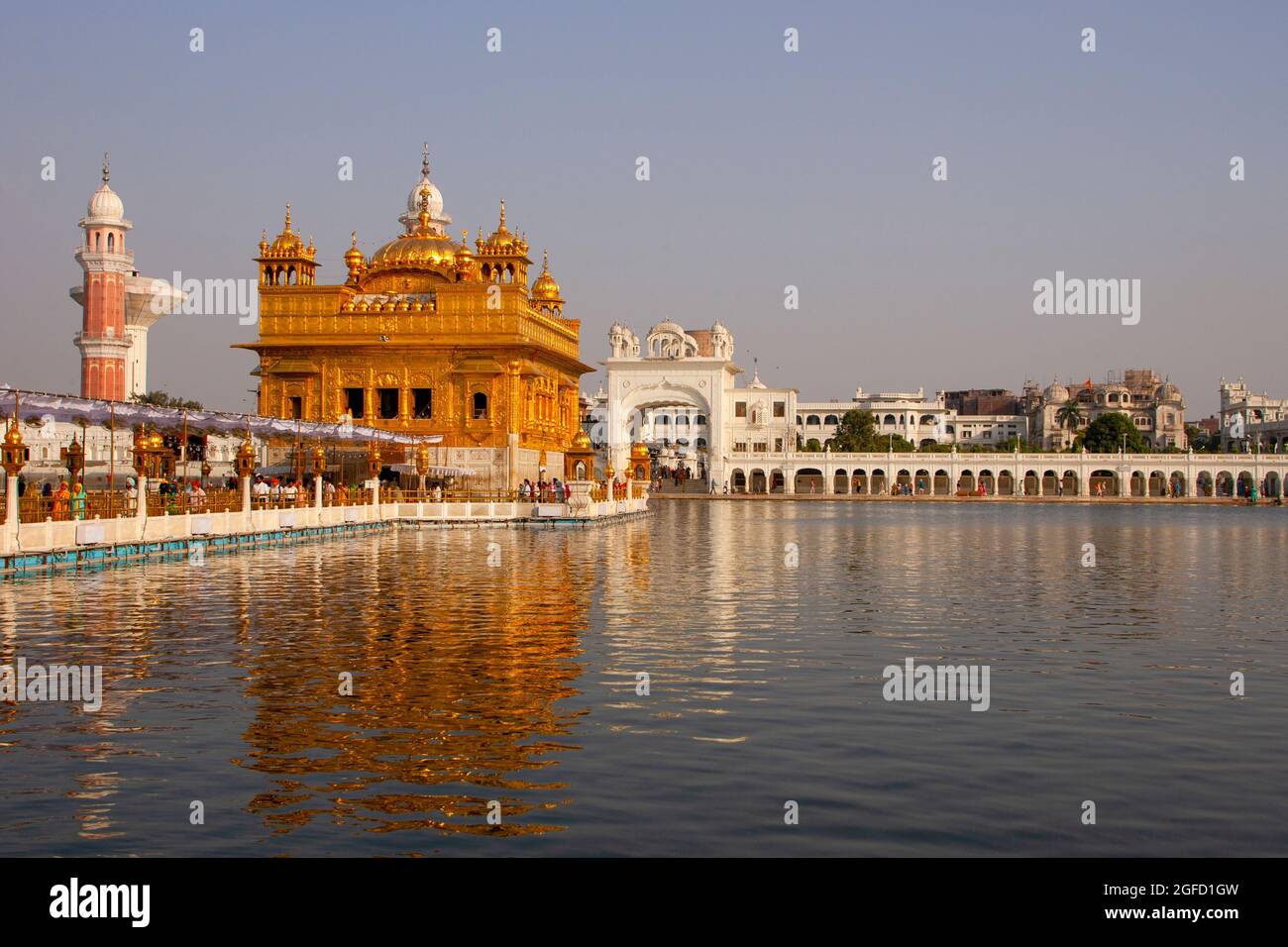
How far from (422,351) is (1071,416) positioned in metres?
106

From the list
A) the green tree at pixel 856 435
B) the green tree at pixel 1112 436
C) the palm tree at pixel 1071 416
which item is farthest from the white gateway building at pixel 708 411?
the green tree at pixel 1112 436

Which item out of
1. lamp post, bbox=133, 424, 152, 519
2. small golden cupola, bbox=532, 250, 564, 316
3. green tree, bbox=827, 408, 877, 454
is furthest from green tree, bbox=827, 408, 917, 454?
lamp post, bbox=133, 424, 152, 519

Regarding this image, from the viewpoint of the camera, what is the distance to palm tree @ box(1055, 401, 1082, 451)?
474ft

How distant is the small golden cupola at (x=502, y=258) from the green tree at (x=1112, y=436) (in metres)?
80.9

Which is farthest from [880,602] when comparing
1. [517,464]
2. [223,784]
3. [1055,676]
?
[517,464]

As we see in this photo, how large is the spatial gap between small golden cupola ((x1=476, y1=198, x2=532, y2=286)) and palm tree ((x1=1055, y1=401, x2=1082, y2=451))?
4060 inches

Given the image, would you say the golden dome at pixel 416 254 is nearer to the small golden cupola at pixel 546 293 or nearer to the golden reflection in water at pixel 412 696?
the small golden cupola at pixel 546 293

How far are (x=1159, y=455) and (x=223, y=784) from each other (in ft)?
341

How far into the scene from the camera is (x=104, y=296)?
92.8 meters

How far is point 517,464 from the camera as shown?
172 ft

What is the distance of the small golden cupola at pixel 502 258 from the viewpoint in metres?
53.0
